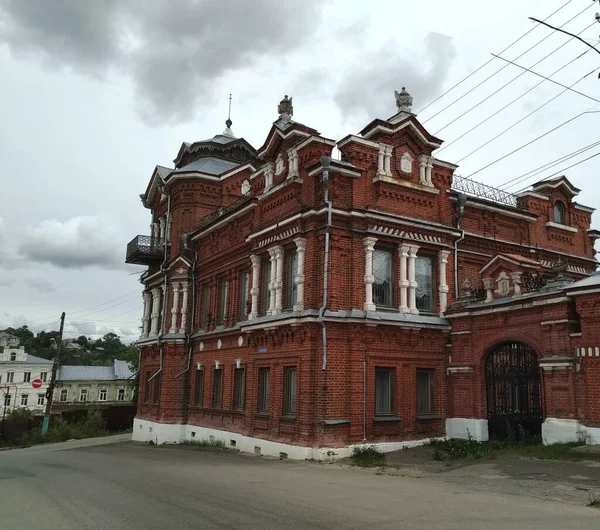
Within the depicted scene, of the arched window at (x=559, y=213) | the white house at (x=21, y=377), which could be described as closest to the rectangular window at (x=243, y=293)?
the arched window at (x=559, y=213)

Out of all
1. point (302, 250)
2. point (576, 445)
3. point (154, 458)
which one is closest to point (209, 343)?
point (154, 458)

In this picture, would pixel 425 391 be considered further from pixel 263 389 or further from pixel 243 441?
pixel 243 441

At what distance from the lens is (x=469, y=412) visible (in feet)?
53.1

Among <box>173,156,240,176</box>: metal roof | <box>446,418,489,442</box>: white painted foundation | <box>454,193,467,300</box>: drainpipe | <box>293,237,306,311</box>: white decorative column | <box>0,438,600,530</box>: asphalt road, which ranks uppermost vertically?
<box>173,156,240,176</box>: metal roof

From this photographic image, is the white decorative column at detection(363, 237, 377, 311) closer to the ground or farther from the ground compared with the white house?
farther from the ground

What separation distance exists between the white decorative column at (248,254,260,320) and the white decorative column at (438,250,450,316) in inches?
238

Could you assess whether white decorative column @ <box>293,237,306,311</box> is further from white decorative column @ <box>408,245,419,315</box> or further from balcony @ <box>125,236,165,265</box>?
balcony @ <box>125,236,165,265</box>

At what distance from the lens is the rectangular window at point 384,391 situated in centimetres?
1605

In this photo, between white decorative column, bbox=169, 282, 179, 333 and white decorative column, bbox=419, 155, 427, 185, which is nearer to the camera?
white decorative column, bbox=419, 155, 427, 185

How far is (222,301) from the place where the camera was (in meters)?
23.1

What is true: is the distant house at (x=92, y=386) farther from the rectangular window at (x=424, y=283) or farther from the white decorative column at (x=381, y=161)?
the white decorative column at (x=381, y=161)

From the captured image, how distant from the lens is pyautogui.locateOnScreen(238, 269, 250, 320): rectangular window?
20.9 m

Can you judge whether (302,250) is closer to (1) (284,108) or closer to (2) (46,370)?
(1) (284,108)

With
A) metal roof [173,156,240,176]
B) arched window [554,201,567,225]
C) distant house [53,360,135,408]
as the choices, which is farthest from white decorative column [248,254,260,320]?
distant house [53,360,135,408]
